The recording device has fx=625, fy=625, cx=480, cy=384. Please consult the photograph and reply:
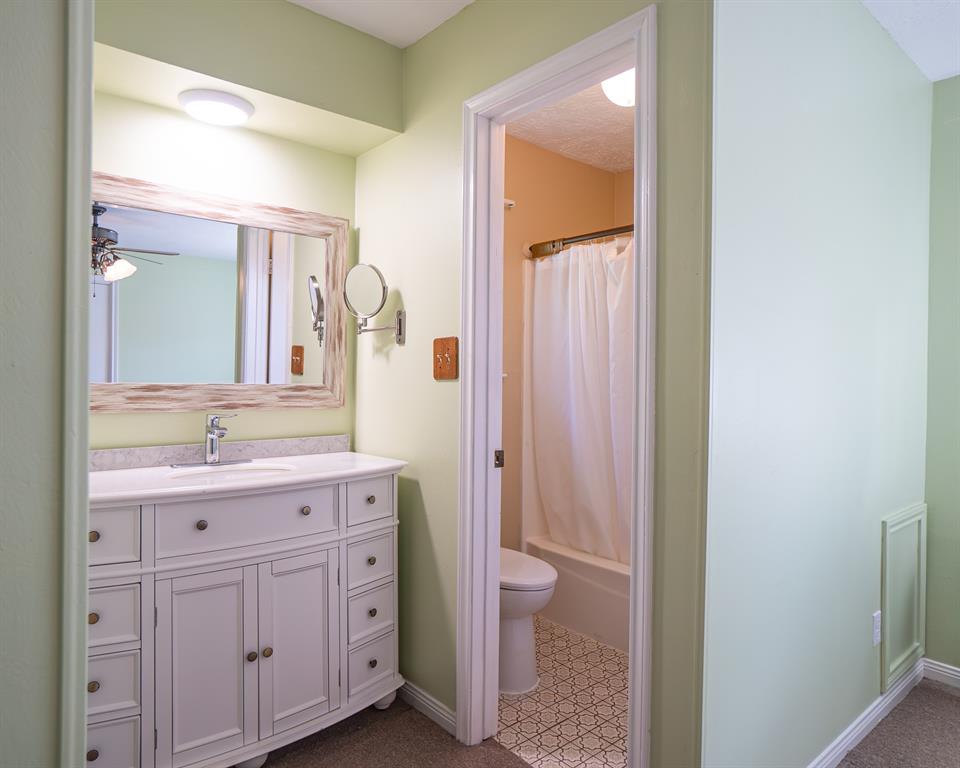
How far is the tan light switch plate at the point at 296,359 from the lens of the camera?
97.3 inches

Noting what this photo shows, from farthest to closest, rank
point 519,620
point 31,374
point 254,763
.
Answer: point 519,620
point 254,763
point 31,374

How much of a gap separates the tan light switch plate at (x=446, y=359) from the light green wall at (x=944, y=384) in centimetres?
197

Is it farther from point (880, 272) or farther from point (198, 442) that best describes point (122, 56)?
point (880, 272)

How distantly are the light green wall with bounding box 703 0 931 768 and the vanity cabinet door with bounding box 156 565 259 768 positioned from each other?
1.27m

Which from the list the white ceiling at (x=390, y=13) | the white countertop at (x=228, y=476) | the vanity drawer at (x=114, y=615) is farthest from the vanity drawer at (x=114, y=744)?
the white ceiling at (x=390, y=13)

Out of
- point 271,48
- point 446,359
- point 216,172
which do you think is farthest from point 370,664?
point 271,48

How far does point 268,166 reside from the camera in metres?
2.40

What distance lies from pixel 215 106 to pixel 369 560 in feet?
5.24

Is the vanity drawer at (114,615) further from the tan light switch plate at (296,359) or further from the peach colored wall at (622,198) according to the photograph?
the peach colored wall at (622,198)

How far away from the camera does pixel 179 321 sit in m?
2.21

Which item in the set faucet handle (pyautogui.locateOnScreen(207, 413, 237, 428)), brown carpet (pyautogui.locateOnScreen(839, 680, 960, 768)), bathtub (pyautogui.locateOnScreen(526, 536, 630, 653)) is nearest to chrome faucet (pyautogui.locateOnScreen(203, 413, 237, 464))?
faucet handle (pyautogui.locateOnScreen(207, 413, 237, 428))

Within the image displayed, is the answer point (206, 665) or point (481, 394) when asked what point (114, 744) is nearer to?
point (206, 665)

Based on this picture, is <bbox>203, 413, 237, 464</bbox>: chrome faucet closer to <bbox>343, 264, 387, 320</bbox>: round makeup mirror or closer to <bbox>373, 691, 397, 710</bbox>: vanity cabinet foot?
<bbox>343, 264, 387, 320</bbox>: round makeup mirror

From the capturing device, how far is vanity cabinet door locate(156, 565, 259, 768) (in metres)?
1.70
